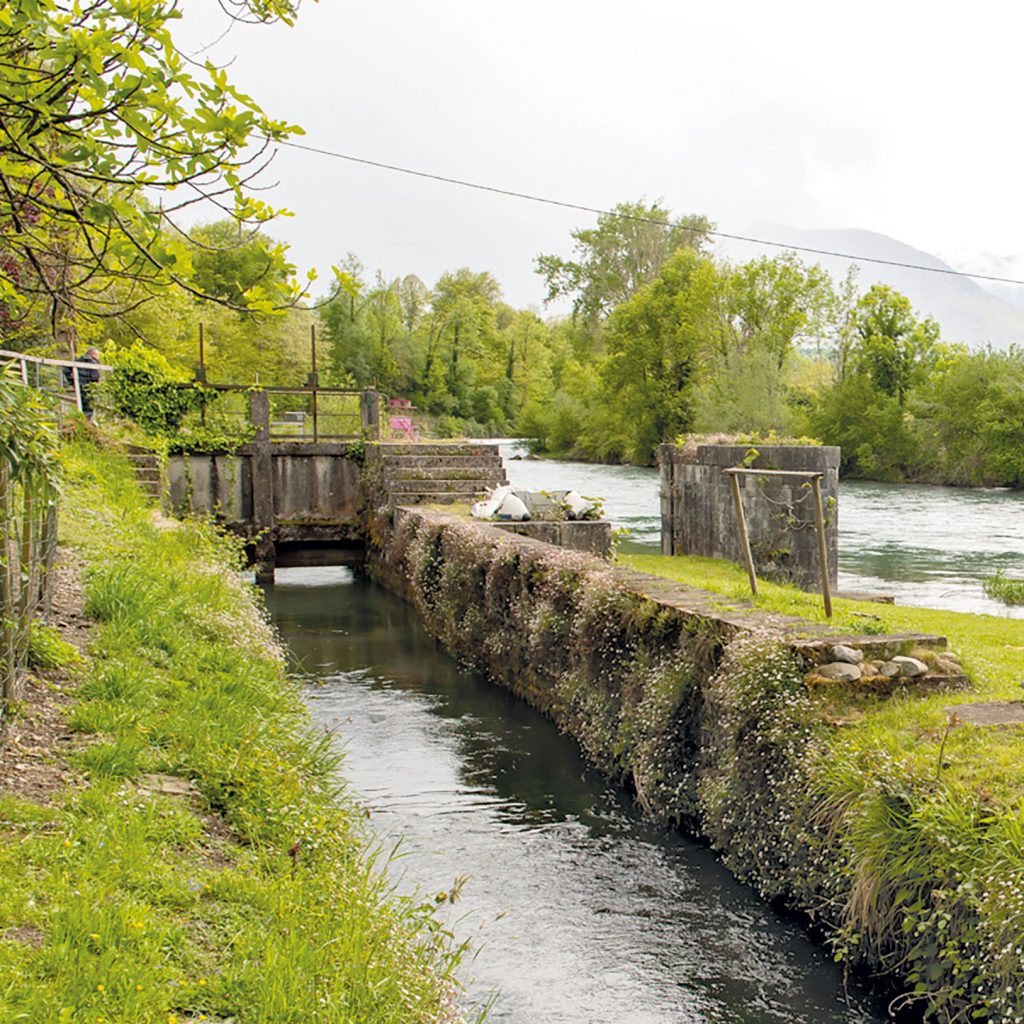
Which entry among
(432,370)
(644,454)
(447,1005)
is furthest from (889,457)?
(447,1005)

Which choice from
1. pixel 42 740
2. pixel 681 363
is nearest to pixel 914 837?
pixel 42 740

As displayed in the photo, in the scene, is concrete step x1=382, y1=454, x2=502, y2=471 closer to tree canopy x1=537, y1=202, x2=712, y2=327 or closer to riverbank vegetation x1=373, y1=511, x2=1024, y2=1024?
riverbank vegetation x1=373, y1=511, x2=1024, y2=1024

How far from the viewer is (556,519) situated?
49.7ft

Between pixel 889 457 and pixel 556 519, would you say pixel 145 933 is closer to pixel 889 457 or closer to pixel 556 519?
pixel 556 519

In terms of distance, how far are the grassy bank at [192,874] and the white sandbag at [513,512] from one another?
810 centimetres

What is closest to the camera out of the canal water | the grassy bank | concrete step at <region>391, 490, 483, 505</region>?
the grassy bank

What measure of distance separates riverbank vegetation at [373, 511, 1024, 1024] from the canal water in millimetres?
7213

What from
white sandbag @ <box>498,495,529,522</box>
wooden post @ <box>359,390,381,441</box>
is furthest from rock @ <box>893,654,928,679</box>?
wooden post @ <box>359,390,381,441</box>

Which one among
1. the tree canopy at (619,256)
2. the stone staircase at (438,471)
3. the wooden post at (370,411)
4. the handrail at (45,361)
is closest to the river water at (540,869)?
the handrail at (45,361)

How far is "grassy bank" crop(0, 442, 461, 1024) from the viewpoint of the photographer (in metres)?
3.18

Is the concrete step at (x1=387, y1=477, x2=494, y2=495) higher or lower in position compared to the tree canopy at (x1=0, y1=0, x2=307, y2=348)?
lower

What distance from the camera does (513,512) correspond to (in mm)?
15094

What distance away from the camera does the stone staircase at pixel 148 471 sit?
17469 millimetres

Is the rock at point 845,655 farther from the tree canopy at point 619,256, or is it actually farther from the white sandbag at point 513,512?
the tree canopy at point 619,256
